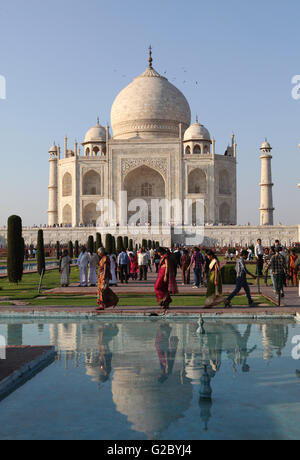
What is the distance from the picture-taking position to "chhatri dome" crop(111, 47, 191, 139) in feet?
136

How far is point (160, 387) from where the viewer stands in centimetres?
399

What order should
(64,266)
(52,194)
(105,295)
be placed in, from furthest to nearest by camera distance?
(52,194) → (64,266) → (105,295)

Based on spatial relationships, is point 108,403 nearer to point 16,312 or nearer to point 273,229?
Result: point 16,312

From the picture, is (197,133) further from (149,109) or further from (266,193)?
(266,193)

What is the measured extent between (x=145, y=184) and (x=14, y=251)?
A: 1146 inches

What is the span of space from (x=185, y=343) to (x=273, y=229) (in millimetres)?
29674

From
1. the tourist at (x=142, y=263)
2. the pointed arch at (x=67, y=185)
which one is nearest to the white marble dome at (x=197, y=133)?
the pointed arch at (x=67, y=185)

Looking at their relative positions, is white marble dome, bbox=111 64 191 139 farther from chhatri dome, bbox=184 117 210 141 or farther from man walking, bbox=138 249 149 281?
man walking, bbox=138 249 149 281

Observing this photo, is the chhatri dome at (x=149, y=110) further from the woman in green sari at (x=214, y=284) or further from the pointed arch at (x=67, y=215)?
the woman in green sari at (x=214, y=284)

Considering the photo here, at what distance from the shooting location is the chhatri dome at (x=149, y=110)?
1628 inches

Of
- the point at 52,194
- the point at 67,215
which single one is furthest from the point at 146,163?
the point at 52,194

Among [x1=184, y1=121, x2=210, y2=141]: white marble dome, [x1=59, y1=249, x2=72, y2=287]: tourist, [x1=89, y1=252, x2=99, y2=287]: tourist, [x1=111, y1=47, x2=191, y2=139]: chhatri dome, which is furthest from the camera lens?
[x1=111, y1=47, x2=191, y2=139]: chhatri dome

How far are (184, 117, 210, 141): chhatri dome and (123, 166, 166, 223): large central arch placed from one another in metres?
3.66

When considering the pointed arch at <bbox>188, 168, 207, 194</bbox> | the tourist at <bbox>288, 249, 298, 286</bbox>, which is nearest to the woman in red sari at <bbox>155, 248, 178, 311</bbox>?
the tourist at <bbox>288, 249, 298, 286</bbox>
